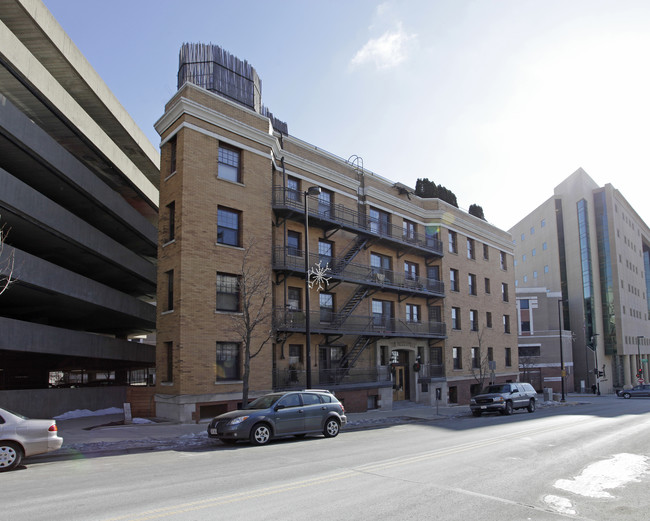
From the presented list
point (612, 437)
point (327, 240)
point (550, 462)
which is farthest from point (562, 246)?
point (550, 462)

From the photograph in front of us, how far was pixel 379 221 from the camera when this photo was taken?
3036cm

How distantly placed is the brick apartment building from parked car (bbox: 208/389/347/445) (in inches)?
132

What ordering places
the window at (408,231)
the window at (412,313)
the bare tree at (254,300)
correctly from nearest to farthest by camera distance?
the bare tree at (254,300) < the window at (408,231) < the window at (412,313)

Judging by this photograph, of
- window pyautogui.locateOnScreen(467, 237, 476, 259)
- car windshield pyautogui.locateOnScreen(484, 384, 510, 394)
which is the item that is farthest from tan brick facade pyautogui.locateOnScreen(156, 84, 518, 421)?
car windshield pyautogui.locateOnScreen(484, 384, 510, 394)

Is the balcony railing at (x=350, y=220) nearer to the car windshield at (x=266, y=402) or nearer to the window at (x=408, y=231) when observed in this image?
the window at (x=408, y=231)

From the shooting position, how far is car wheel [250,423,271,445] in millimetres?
14039

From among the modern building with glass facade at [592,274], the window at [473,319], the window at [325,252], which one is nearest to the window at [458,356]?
the window at [473,319]

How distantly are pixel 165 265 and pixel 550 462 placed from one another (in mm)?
16431

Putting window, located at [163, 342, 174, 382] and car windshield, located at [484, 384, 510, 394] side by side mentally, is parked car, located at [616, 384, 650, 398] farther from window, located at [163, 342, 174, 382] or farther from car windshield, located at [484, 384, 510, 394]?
window, located at [163, 342, 174, 382]

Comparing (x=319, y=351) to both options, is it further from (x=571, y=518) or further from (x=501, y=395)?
(x=571, y=518)

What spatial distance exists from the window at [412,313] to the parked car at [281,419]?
57.1 feet

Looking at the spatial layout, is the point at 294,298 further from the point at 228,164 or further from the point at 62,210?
the point at 62,210

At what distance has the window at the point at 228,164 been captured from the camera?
22.4 m

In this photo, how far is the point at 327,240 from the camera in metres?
27.6
